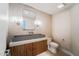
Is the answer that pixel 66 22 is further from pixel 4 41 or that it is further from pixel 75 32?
pixel 4 41

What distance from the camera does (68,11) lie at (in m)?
0.92

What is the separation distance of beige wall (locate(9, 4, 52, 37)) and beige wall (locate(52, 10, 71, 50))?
0.08 m

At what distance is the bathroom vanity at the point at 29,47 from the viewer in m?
0.85

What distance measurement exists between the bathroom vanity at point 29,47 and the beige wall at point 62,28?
194 mm

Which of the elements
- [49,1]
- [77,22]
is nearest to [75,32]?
[77,22]

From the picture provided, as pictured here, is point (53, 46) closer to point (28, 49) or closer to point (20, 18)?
point (28, 49)

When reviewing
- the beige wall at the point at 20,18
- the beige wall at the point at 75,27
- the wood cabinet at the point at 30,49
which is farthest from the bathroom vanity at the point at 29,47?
the beige wall at the point at 75,27

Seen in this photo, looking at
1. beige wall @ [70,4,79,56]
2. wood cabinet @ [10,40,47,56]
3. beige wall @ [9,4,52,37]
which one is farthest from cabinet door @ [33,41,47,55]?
beige wall @ [70,4,79,56]

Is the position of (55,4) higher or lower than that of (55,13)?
higher

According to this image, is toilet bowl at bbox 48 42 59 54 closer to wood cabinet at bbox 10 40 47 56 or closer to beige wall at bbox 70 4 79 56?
wood cabinet at bbox 10 40 47 56

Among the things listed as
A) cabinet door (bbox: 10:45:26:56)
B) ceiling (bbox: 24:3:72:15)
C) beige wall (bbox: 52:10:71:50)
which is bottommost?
cabinet door (bbox: 10:45:26:56)

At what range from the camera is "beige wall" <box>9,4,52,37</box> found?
2.85ft

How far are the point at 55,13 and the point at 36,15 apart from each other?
0.93ft

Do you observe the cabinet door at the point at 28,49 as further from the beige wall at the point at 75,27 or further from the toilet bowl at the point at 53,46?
the beige wall at the point at 75,27
